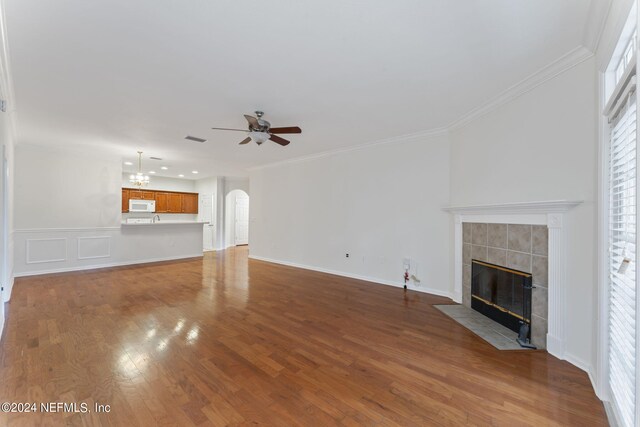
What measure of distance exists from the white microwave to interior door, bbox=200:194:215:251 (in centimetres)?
162

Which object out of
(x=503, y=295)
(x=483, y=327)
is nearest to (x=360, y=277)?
(x=483, y=327)

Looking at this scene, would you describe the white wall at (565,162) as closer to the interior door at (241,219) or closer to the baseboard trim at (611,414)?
the baseboard trim at (611,414)

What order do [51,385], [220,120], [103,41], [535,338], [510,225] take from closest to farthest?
1. [51,385]
2. [103,41]
3. [535,338]
4. [510,225]
5. [220,120]

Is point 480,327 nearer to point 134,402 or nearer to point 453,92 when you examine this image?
point 453,92

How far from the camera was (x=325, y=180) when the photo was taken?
18.7ft

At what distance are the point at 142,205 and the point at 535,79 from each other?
9888mm

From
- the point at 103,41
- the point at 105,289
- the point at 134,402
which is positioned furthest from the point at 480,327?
the point at 105,289

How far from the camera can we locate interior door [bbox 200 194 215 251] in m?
9.34

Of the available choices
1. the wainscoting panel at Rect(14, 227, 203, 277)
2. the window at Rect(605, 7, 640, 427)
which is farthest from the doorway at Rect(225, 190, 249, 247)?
the window at Rect(605, 7, 640, 427)

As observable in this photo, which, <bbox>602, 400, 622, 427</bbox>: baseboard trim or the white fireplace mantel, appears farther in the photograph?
the white fireplace mantel

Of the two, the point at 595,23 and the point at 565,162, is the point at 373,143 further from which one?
the point at 595,23

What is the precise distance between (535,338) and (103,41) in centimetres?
471

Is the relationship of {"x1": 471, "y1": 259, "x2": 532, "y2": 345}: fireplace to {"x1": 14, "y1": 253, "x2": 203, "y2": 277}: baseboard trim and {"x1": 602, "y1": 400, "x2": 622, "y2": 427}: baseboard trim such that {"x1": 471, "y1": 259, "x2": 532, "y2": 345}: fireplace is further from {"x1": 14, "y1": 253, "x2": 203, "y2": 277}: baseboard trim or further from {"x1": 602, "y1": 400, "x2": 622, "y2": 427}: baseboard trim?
{"x1": 14, "y1": 253, "x2": 203, "y2": 277}: baseboard trim

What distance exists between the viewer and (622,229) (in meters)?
1.58
